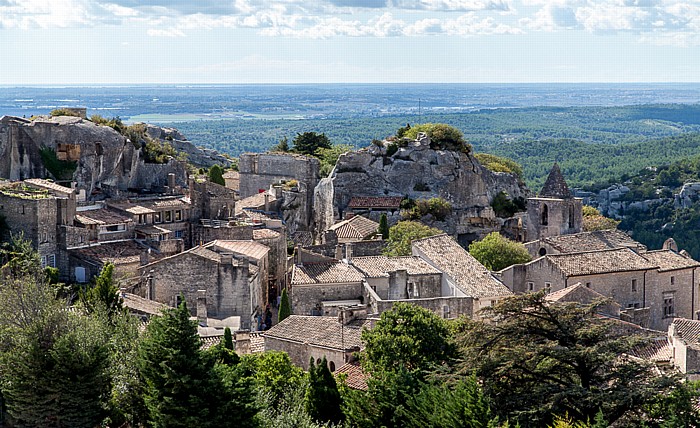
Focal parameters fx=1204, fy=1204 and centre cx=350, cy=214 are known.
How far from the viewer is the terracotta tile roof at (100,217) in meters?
52.4

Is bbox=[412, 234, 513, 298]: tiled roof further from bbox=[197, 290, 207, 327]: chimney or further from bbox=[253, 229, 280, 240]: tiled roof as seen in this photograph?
bbox=[197, 290, 207, 327]: chimney

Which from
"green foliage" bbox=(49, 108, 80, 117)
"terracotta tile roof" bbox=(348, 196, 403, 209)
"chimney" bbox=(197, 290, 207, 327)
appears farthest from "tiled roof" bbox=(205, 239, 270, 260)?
"green foliage" bbox=(49, 108, 80, 117)

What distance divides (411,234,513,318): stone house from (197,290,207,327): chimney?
9.12 meters

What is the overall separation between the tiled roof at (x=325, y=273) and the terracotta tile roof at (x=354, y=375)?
833 centimetres

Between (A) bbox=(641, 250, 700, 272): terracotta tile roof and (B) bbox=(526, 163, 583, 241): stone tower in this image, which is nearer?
(A) bbox=(641, 250, 700, 272): terracotta tile roof

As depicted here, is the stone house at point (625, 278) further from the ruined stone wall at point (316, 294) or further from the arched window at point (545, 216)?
the arched window at point (545, 216)

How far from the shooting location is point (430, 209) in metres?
65.1

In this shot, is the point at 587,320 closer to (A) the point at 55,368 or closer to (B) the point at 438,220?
Answer: (A) the point at 55,368

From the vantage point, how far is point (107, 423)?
1304 inches

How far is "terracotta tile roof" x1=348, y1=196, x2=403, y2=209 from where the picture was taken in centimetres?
6519

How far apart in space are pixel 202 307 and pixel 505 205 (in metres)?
28.7

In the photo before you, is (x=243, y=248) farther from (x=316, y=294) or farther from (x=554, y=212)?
(x=554, y=212)

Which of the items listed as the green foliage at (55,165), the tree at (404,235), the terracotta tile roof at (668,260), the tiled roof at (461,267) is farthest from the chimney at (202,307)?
the terracotta tile roof at (668,260)

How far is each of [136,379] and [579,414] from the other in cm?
1202
